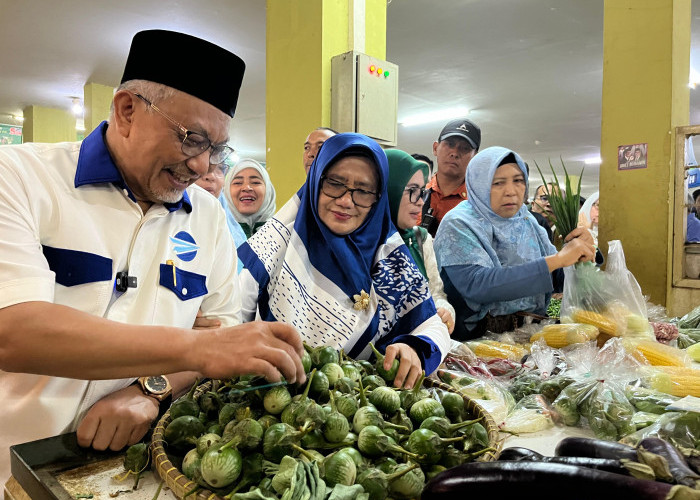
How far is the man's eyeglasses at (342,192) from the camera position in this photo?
2.07m

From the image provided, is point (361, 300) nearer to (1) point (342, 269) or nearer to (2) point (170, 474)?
(1) point (342, 269)

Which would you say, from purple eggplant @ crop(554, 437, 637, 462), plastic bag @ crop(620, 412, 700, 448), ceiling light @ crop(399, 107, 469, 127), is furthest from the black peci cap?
ceiling light @ crop(399, 107, 469, 127)

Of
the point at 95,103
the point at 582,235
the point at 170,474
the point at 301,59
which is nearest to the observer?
the point at 170,474

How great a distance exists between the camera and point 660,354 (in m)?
2.29

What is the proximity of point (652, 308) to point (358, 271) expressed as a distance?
2354 mm

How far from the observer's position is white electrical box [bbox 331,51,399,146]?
403cm

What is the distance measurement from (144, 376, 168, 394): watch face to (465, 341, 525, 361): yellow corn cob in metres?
1.52

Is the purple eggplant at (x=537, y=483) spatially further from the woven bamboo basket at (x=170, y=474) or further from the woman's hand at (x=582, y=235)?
the woman's hand at (x=582, y=235)

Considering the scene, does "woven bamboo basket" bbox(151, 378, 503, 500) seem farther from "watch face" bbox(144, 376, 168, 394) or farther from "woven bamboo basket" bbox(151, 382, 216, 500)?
"watch face" bbox(144, 376, 168, 394)

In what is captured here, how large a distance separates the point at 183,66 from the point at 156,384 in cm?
91

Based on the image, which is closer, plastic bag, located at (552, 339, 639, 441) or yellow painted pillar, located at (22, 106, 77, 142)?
plastic bag, located at (552, 339, 639, 441)

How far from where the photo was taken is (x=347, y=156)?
208cm

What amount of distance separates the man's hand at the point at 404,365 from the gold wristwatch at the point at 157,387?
2.15 feet

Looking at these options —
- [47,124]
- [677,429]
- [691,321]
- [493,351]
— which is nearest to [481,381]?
[493,351]
